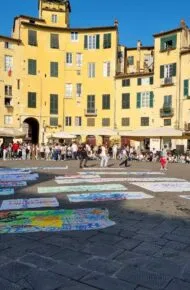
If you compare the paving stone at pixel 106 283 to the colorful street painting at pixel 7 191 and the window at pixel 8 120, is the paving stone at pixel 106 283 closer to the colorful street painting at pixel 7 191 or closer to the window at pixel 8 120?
the colorful street painting at pixel 7 191

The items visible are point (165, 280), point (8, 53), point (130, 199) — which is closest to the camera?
point (165, 280)

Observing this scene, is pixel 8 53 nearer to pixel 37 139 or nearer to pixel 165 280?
pixel 37 139

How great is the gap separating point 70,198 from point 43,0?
4508 centimetres

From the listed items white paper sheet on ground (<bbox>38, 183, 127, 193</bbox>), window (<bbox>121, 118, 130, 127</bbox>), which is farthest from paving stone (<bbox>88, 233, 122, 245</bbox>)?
window (<bbox>121, 118, 130, 127</bbox>)

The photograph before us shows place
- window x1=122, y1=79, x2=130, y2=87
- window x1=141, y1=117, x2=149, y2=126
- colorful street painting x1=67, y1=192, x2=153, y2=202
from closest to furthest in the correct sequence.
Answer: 1. colorful street painting x1=67, y1=192, x2=153, y2=202
2. window x1=141, y1=117, x2=149, y2=126
3. window x1=122, y1=79, x2=130, y2=87

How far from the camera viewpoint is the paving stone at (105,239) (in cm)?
594

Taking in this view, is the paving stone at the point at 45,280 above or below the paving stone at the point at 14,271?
below

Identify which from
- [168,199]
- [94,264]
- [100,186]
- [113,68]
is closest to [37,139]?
[113,68]

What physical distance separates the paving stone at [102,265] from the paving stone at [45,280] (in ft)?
1.62

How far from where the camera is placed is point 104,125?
45531mm

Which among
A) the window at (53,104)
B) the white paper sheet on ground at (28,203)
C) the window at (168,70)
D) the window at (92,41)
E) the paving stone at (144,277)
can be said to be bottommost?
the paving stone at (144,277)

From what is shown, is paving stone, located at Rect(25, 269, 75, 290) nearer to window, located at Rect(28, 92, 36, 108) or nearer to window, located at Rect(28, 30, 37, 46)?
window, located at Rect(28, 92, 36, 108)

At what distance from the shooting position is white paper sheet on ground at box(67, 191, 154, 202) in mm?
10016

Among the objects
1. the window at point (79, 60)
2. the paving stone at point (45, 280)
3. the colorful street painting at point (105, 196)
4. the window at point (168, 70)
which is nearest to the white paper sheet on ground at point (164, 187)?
the colorful street painting at point (105, 196)
